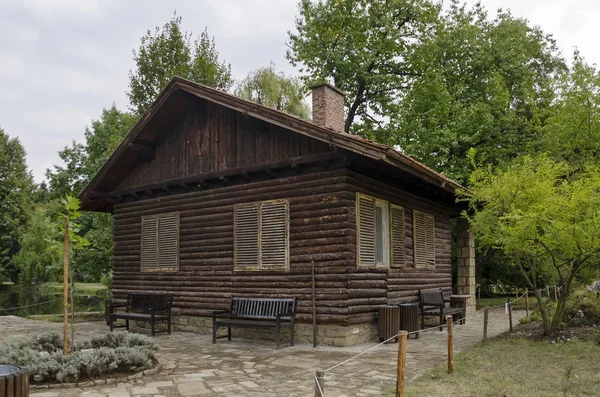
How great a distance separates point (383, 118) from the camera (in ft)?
82.1

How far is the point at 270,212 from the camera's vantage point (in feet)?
38.6

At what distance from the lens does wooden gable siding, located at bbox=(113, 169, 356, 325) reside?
34.9 feet

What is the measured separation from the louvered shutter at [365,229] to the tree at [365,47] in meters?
12.4

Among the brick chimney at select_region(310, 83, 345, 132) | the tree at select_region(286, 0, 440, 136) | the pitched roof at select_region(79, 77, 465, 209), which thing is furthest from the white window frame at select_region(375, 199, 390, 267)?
the tree at select_region(286, 0, 440, 136)

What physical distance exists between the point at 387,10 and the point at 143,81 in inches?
468

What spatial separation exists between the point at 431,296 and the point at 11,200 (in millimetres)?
37577

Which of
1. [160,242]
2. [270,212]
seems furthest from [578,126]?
[160,242]

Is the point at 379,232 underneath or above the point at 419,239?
above

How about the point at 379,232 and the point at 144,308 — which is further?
the point at 144,308

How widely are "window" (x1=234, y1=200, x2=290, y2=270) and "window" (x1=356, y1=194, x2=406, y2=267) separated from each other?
1594 millimetres


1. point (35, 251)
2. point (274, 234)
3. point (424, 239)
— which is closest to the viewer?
point (274, 234)

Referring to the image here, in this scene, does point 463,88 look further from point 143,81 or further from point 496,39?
point 143,81

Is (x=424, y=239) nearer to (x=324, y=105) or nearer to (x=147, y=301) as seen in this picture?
(x=324, y=105)

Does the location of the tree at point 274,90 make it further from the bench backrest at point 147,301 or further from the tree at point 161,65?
the bench backrest at point 147,301
